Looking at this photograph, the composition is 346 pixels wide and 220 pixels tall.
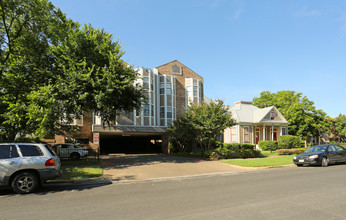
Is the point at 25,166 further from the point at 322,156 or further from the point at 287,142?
the point at 287,142

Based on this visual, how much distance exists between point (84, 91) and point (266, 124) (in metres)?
28.2

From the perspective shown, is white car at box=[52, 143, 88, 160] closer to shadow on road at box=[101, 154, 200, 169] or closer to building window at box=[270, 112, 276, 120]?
shadow on road at box=[101, 154, 200, 169]

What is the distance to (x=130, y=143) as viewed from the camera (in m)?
35.4

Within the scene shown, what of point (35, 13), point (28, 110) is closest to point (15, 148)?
point (28, 110)

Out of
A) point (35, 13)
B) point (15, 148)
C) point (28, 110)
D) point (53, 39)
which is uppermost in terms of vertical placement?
point (35, 13)

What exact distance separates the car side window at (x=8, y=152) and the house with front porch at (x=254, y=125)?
28.8 m

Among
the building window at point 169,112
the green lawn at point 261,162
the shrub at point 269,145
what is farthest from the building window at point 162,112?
the shrub at point 269,145

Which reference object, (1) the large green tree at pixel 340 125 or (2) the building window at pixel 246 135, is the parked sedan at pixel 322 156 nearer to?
(2) the building window at pixel 246 135

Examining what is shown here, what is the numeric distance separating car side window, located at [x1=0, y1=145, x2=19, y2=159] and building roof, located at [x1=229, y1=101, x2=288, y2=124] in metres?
29.4

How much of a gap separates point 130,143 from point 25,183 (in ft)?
92.6

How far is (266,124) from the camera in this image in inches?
1329

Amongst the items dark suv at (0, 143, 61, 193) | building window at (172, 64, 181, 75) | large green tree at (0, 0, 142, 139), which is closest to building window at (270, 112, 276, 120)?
building window at (172, 64, 181, 75)

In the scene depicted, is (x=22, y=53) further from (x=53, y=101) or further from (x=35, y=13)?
(x=53, y=101)

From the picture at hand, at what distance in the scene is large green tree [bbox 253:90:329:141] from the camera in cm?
3978
